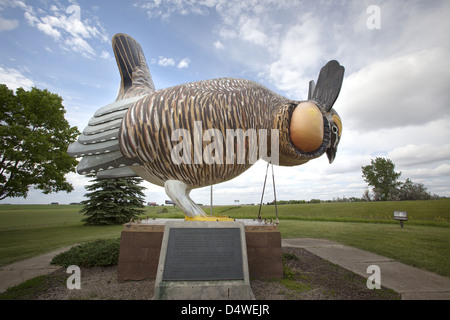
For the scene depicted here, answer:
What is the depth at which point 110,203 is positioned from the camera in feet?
41.3

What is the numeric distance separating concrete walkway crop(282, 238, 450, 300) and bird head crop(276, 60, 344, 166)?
2.24 m

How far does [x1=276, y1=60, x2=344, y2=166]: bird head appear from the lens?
369 centimetres

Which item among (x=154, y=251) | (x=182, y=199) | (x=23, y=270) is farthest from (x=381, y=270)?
(x=23, y=270)

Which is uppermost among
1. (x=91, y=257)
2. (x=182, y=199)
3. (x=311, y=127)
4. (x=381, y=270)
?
(x=311, y=127)

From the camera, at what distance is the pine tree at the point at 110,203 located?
12.6m

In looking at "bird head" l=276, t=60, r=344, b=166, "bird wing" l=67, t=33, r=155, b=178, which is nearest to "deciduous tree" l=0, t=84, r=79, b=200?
"bird wing" l=67, t=33, r=155, b=178

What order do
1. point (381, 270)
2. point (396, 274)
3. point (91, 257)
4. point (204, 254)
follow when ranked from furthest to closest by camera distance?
1. point (91, 257)
2. point (381, 270)
3. point (396, 274)
4. point (204, 254)

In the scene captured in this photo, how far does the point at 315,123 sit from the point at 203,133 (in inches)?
71.0

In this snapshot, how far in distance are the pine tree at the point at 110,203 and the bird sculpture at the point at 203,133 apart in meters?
9.85

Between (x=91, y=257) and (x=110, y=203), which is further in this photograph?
(x=110, y=203)

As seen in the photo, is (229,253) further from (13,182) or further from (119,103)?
(13,182)

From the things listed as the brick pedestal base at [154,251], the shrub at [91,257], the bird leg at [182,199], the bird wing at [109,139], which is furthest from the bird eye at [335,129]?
the shrub at [91,257]

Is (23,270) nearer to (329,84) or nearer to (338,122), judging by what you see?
(338,122)
